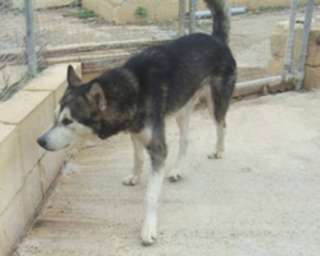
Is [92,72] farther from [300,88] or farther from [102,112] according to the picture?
[300,88]

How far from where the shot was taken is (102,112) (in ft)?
11.0

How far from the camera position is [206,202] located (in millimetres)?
3969

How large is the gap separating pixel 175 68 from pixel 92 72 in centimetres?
171

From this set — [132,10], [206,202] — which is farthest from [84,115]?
[132,10]

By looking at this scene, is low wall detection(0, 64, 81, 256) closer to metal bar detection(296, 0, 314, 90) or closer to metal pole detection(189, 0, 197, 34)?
metal pole detection(189, 0, 197, 34)

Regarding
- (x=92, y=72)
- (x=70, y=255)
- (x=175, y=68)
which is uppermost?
(x=175, y=68)

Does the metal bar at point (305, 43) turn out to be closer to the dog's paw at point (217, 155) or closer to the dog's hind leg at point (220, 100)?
the dog's hind leg at point (220, 100)

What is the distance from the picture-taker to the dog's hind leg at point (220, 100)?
14.7 ft

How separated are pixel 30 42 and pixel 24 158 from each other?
128cm

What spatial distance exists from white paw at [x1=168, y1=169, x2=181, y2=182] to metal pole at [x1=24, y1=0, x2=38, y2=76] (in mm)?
1510

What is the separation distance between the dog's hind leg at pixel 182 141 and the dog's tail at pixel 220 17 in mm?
685

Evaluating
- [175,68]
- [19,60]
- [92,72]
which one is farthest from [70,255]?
[92,72]

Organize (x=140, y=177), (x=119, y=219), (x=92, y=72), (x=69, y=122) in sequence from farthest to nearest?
(x=92, y=72) → (x=140, y=177) → (x=119, y=219) → (x=69, y=122)

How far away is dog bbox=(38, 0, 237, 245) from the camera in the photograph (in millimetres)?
3326
